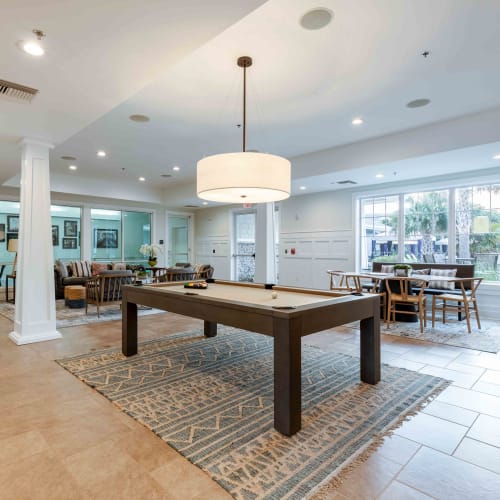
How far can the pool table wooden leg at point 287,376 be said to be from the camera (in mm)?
2086

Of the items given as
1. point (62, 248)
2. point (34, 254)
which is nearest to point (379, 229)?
point (34, 254)

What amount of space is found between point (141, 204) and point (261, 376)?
8.20m

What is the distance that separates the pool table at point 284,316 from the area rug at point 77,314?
219 centimetres

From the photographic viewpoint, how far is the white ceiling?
2352 mm

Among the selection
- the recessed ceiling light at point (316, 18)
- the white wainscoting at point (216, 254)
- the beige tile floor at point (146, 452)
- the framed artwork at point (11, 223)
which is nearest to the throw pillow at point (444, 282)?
the beige tile floor at point (146, 452)

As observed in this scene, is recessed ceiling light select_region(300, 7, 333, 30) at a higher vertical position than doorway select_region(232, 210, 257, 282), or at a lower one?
higher

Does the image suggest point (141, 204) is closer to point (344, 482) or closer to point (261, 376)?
point (261, 376)

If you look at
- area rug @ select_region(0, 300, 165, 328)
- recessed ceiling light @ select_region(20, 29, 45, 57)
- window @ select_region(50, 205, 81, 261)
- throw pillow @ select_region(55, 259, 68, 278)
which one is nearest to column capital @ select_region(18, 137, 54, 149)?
recessed ceiling light @ select_region(20, 29, 45, 57)

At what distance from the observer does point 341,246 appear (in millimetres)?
7711

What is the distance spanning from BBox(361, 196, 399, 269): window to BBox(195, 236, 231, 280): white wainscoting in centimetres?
418

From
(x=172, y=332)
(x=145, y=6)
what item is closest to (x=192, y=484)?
(x=145, y=6)

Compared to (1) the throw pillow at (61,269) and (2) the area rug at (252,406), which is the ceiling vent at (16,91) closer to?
(2) the area rug at (252,406)

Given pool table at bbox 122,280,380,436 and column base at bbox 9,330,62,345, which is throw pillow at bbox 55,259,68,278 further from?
pool table at bbox 122,280,380,436

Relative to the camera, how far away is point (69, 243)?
9.00 m
